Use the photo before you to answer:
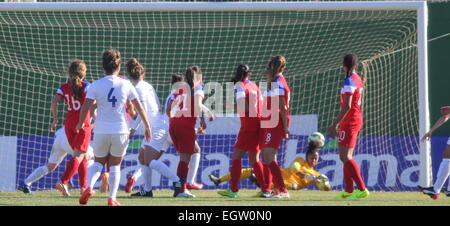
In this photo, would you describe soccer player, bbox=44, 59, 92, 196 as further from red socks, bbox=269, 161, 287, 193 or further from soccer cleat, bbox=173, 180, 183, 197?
red socks, bbox=269, 161, 287, 193

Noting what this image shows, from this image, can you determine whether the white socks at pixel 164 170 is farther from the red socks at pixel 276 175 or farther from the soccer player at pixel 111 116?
the soccer player at pixel 111 116

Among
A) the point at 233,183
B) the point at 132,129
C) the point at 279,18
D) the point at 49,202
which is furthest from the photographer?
the point at 279,18

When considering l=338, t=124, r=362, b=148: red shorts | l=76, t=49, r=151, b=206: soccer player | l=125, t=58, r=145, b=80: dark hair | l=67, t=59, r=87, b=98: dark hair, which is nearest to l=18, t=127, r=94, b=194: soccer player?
l=67, t=59, r=87, b=98: dark hair

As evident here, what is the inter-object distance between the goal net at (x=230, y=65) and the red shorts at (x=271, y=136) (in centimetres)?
345

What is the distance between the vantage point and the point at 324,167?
1485 cm

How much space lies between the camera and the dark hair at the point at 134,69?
11.5m

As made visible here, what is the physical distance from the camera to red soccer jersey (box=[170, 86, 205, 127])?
11500 mm

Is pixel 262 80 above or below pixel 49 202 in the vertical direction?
above

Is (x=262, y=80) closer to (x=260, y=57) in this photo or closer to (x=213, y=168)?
(x=260, y=57)

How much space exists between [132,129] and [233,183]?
1.74 meters

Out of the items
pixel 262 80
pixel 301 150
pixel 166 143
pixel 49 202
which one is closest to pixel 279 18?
pixel 262 80

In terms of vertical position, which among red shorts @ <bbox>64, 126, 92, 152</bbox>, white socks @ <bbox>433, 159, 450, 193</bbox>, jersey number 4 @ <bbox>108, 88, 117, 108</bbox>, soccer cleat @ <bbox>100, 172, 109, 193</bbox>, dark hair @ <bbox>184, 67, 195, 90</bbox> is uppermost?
dark hair @ <bbox>184, 67, 195, 90</bbox>

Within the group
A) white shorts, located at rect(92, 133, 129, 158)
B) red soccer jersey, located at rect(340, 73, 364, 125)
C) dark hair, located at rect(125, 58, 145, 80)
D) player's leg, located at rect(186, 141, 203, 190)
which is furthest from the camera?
player's leg, located at rect(186, 141, 203, 190)

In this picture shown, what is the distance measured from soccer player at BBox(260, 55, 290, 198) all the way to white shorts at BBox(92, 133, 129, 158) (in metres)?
2.55
